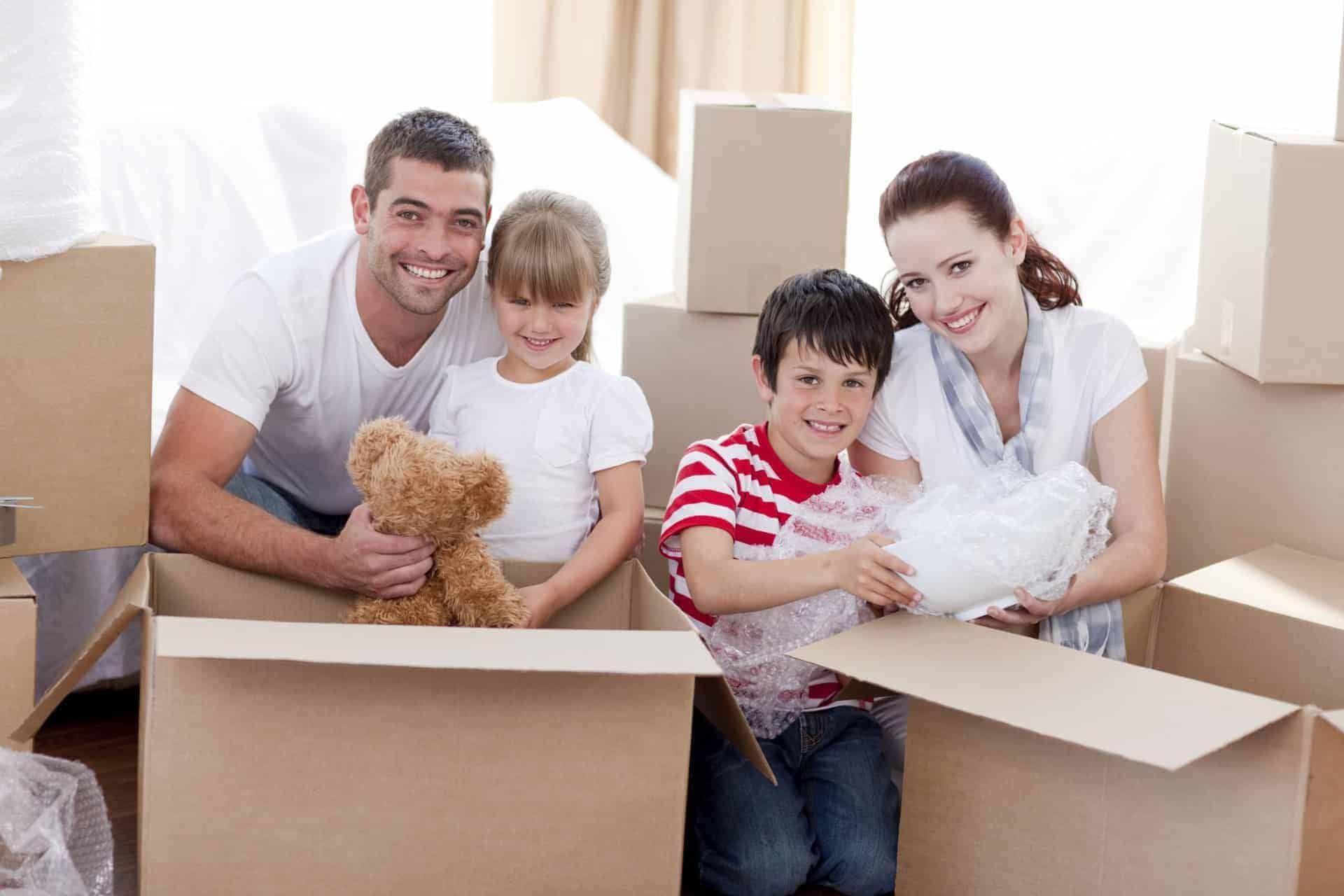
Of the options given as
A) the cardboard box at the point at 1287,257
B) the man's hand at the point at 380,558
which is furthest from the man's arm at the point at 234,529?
the cardboard box at the point at 1287,257

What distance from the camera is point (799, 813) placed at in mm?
1387

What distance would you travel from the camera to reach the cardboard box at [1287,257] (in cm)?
151

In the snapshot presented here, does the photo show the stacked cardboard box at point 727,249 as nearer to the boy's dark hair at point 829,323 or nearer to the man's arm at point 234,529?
the boy's dark hair at point 829,323

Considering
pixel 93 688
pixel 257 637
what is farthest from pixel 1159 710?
pixel 93 688

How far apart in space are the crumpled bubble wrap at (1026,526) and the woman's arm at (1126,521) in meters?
0.02

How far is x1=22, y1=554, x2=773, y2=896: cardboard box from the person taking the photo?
1047 millimetres

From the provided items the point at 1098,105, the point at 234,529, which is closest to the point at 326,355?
the point at 234,529

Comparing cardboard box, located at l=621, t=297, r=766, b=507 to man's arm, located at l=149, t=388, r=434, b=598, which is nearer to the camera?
man's arm, located at l=149, t=388, r=434, b=598

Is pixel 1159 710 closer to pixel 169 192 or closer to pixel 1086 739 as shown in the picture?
pixel 1086 739

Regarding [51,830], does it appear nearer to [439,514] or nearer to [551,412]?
[439,514]

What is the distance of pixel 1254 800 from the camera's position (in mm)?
1052

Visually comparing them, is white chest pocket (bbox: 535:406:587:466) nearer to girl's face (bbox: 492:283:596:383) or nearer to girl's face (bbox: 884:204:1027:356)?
girl's face (bbox: 492:283:596:383)

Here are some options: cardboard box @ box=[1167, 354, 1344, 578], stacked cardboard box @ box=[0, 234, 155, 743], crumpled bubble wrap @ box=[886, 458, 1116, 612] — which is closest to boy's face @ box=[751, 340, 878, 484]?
crumpled bubble wrap @ box=[886, 458, 1116, 612]

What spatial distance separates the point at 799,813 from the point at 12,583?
2.42ft
